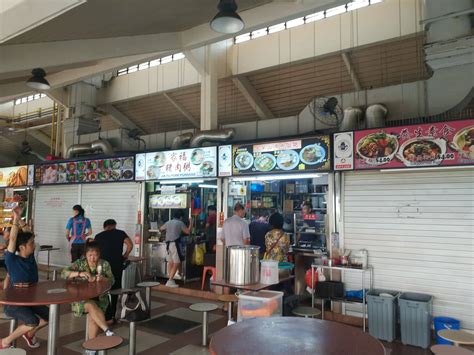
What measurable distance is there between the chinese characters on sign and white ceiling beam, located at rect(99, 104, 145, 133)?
8.96m

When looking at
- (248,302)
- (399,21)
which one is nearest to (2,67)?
(248,302)

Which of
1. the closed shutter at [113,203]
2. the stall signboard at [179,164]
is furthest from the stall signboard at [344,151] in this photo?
the closed shutter at [113,203]

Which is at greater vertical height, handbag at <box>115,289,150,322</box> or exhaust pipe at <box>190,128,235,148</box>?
exhaust pipe at <box>190,128,235,148</box>

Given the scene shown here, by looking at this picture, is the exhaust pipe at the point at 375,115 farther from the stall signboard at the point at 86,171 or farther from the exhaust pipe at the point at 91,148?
the exhaust pipe at the point at 91,148

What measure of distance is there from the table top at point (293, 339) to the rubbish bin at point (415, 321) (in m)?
2.53

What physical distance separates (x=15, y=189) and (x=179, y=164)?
24.9ft

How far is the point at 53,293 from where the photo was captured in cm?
383

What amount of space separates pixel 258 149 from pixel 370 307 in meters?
3.33

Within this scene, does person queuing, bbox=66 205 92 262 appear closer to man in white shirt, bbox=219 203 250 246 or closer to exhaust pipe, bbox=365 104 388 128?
man in white shirt, bbox=219 203 250 246

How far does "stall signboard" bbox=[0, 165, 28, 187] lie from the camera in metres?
11.5

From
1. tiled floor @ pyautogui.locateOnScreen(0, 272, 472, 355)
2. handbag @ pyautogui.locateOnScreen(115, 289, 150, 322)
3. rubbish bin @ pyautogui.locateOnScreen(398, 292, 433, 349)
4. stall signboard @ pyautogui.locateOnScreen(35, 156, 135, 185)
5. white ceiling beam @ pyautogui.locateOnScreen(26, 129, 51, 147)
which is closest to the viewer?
handbag @ pyautogui.locateOnScreen(115, 289, 150, 322)

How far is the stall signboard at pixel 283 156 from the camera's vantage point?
6.21 meters

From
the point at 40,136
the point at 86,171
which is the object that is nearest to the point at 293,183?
the point at 86,171

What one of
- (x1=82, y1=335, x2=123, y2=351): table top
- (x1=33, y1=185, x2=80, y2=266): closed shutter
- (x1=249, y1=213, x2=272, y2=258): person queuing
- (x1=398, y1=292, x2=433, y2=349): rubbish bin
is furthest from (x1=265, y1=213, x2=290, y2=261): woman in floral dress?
(x1=33, y1=185, x2=80, y2=266): closed shutter
